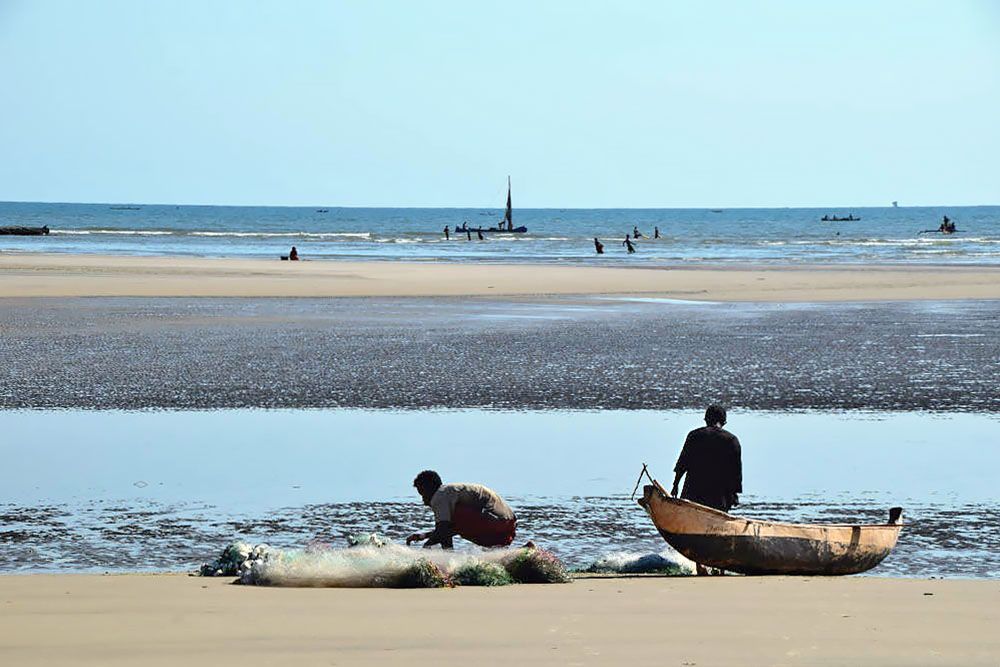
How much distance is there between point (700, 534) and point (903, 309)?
3141 centimetres

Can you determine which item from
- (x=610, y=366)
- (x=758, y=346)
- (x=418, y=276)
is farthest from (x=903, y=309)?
(x=418, y=276)

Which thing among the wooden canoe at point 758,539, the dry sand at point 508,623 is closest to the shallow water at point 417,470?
the wooden canoe at point 758,539

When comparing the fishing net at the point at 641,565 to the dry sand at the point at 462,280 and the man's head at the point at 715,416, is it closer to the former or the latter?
the man's head at the point at 715,416

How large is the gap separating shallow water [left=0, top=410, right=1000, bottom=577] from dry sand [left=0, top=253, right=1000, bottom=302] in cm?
2684

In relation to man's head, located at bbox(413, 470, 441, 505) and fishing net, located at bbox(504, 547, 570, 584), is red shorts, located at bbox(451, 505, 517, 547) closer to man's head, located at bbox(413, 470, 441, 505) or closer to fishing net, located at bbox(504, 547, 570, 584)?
man's head, located at bbox(413, 470, 441, 505)

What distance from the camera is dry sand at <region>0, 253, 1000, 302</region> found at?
47.9 meters

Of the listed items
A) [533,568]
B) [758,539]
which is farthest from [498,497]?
[758,539]

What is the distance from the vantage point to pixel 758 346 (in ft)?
97.4

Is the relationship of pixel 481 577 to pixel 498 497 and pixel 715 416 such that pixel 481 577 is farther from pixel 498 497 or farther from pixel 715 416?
pixel 715 416

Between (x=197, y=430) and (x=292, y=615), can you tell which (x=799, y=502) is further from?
(x=197, y=430)

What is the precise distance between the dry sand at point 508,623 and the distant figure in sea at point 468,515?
3.13ft

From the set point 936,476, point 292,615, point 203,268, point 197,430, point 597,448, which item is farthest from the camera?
point 203,268

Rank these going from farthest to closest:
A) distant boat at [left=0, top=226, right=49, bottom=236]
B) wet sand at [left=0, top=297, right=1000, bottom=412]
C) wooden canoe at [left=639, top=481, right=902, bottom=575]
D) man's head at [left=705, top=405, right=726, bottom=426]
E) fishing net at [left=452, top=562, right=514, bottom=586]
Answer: distant boat at [left=0, top=226, right=49, bottom=236] → wet sand at [left=0, top=297, right=1000, bottom=412] → man's head at [left=705, top=405, right=726, bottom=426] → wooden canoe at [left=639, top=481, right=902, bottom=575] → fishing net at [left=452, top=562, right=514, bottom=586]

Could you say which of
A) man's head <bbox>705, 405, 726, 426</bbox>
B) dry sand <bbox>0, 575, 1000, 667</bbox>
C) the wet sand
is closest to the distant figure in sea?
dry sand <bbox>0, 575, 1000, 667</bbox>
